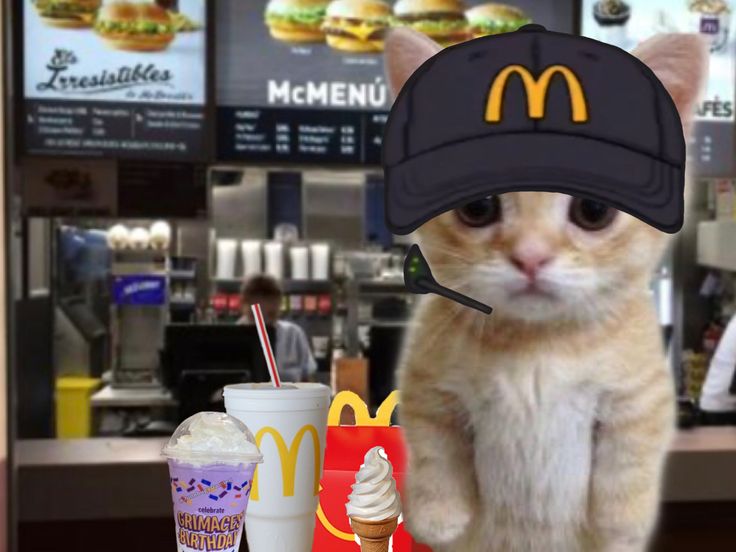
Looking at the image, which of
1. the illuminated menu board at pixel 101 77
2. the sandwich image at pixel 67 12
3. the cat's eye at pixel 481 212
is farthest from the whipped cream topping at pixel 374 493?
the sandwich image at pixel 67 12

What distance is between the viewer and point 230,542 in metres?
1.09

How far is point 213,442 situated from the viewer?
1.10m

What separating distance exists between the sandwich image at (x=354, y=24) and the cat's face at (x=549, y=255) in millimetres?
3006

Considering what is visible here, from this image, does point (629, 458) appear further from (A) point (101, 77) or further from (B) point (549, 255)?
(A) point (101, 77)

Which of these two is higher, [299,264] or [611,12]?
[611,12]

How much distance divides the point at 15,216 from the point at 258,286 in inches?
45.5

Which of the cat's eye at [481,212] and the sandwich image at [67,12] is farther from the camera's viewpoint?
the sandwich image at [67,12]

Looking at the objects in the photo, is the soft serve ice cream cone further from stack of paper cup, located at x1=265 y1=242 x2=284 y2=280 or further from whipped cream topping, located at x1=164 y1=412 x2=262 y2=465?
stack of paper cup, located at x1=265 y1=242 x2=284 y2=280

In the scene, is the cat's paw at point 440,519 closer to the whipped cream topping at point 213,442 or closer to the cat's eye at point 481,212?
the whipped cream topping at point 213,442

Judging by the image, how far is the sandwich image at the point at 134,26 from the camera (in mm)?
3662

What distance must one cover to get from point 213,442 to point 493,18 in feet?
10.2

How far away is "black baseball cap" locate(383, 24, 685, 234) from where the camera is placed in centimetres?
98

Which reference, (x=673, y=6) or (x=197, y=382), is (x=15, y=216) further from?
(x=673, y=6)

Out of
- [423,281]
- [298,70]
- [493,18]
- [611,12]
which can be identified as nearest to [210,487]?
[423,281]
